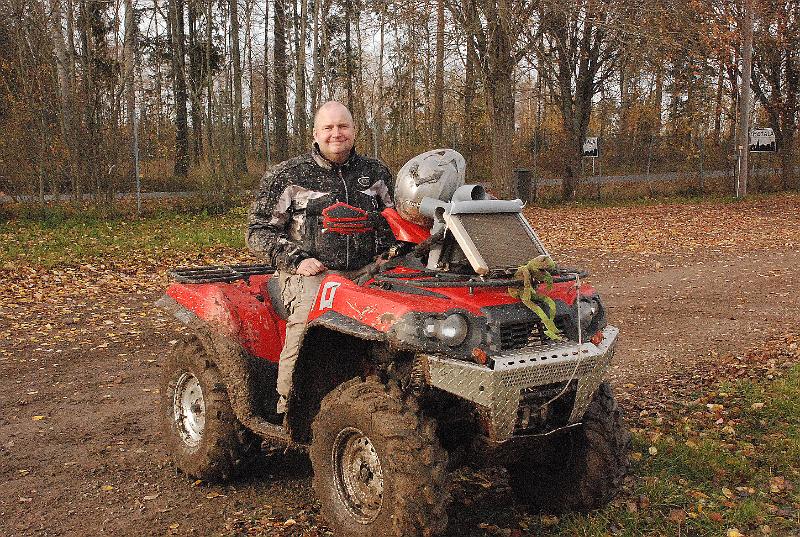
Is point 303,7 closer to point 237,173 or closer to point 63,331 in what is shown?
point 237,173

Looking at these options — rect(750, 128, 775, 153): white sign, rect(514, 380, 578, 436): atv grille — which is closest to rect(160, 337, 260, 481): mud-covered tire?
rect(514, 380, 578, 436): atv grille

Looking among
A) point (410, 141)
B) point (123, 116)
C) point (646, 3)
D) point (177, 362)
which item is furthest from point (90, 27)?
point (177, 362)

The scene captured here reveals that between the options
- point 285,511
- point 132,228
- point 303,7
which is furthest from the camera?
point 303,7

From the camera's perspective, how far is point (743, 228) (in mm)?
19703

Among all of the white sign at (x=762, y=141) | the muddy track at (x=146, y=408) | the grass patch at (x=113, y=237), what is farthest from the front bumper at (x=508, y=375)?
the white sign at (x=762, y=141)

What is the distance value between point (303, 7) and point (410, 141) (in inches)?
196

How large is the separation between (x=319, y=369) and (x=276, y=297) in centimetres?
65

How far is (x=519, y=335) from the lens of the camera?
3615 mm

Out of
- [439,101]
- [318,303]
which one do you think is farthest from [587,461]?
[439,101]

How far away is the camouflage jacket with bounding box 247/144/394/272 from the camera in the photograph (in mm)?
4430

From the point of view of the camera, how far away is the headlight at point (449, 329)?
3.46 metres

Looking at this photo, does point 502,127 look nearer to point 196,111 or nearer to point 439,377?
point 196,111

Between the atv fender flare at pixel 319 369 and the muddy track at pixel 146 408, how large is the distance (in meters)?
0.58

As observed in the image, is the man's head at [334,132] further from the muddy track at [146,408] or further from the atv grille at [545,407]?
the muddy track at [146,408]
